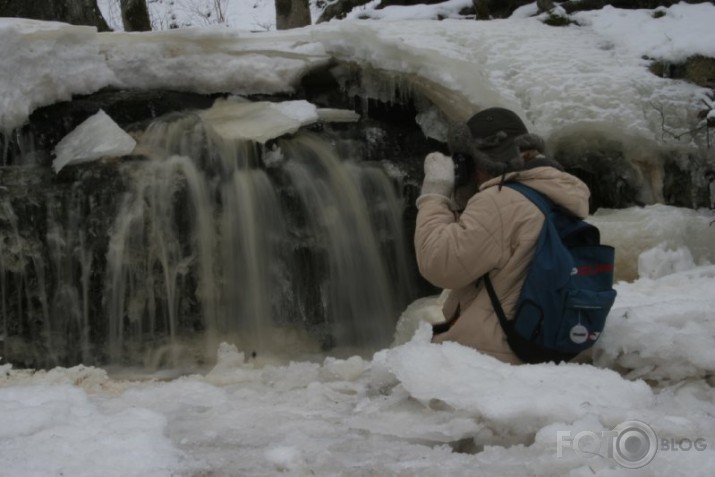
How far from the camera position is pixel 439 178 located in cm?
273

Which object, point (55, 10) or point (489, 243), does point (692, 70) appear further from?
point (55, 10)

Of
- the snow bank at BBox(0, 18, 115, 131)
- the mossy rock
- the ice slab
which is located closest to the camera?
the snow bank at BBox(0, 18, 115, 131)

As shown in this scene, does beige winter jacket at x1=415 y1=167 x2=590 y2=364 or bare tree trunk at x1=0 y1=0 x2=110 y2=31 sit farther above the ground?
bare tree trunk at x1=0 y1=0 x2=110 y2=31

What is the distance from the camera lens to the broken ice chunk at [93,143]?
→ 17.0 ft

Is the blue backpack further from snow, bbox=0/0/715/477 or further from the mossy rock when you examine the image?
the mossy rock

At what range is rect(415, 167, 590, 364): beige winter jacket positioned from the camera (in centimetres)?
247

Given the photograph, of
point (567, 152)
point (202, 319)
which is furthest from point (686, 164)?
point (202, 319)

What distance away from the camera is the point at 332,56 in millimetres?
6285

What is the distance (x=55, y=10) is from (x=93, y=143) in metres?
3.58

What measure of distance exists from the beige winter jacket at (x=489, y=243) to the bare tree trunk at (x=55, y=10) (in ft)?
22.1

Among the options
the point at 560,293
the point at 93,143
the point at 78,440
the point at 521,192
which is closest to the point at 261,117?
the point at 93,143

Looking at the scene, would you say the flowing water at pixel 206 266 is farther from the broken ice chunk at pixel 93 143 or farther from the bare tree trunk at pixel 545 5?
the bare tree trunk at pixel 545 5

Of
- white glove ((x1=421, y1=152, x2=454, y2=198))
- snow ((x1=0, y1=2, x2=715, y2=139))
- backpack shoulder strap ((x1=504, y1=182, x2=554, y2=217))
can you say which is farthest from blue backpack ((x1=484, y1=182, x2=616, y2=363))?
snow ((x1=0, y1=2, x2=715, y2=139))

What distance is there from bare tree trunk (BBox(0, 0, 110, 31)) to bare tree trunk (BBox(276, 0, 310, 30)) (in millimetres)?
2157
